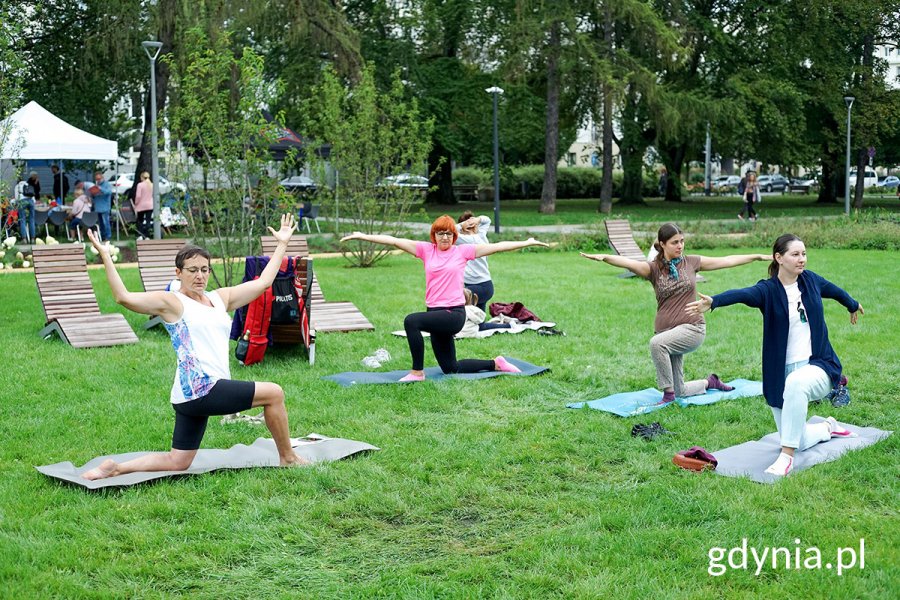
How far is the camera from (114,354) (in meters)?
10.8

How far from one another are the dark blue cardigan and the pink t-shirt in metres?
3.33

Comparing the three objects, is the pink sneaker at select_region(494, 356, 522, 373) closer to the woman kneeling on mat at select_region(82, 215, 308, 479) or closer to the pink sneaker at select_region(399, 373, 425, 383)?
the pink sneaker at select_region(399, 373, 425, 383)

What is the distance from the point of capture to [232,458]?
6.82 meters

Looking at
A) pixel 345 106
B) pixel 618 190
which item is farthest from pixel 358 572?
pixel 618 190

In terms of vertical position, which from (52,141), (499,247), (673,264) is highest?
(52,141)

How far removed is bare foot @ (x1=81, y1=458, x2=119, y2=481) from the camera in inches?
249

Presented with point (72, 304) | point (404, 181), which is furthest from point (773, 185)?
point (72, 304)

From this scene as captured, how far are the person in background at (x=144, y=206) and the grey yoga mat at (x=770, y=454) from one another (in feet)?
66.1

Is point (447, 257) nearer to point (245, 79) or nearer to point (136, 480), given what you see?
point (136, 480)

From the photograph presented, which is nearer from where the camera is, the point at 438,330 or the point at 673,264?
the point at 673,264

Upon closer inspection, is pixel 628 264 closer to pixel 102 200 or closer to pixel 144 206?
pixel 144 206

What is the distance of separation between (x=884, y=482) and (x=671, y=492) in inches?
52.1

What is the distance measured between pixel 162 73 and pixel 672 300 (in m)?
23.5

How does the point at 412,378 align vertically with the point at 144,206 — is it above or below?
below
